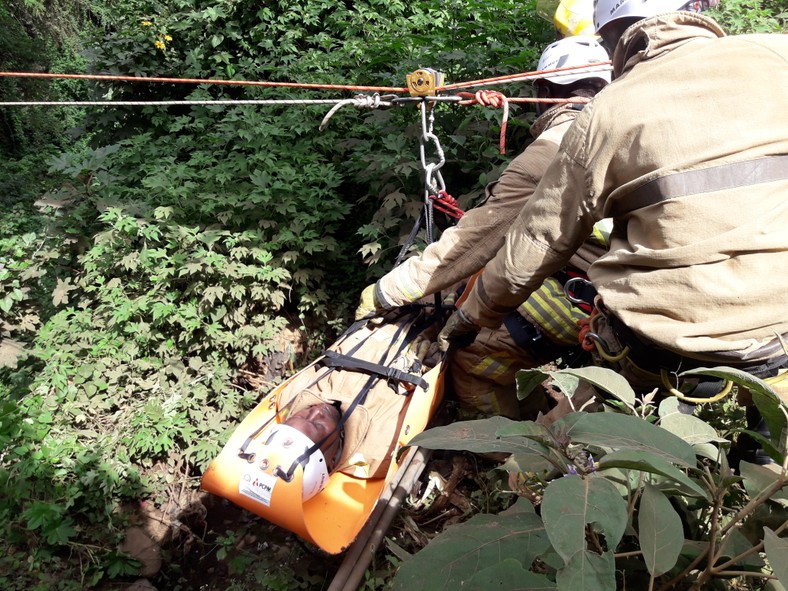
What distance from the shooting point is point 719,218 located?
1.41 m

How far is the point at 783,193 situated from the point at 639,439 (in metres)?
1.13

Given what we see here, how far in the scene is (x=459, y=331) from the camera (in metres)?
2.71

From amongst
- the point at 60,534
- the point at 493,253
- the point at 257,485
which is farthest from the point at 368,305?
the point at 60,534

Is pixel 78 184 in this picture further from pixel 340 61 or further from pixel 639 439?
pixel 639 439

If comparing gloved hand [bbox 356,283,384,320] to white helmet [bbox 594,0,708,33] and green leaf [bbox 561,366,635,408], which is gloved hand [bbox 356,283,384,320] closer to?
white helmet [bbox 594,0,708,33]

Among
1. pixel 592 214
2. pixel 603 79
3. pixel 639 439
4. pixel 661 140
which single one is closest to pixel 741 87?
pixel 661 140

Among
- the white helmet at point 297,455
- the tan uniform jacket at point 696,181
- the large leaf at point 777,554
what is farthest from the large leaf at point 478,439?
the white helmet at point 297,455

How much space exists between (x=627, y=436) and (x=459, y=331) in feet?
6.63

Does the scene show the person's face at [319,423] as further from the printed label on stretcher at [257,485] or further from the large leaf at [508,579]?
the large leaf at [508,579]

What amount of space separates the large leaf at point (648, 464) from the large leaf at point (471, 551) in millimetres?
166

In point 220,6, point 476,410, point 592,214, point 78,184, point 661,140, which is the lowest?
point 476,410

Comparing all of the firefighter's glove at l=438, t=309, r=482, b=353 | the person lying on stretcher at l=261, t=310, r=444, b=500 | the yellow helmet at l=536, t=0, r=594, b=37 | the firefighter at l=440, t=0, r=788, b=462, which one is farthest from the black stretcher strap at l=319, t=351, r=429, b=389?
the yellow helmet at l=536, t=0, r=594, b=37

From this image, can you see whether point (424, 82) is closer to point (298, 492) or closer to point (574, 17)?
point (574, 17)

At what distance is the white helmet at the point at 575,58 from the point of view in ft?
9.18
